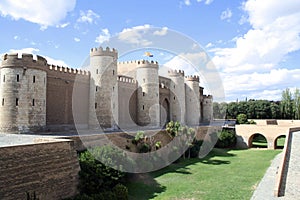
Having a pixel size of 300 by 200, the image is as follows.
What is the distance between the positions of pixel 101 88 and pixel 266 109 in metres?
39.4

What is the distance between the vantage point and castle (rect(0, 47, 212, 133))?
15.0 meters

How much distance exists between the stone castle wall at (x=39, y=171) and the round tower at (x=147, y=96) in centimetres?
1397

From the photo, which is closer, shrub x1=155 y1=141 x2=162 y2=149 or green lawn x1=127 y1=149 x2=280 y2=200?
green lawn x1=127 y1=149 x2=280 y2=200

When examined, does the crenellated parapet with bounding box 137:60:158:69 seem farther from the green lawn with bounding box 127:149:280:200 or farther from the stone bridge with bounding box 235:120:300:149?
the stone bridge with bounding box 235:120:300:149

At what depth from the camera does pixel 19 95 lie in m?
14.9

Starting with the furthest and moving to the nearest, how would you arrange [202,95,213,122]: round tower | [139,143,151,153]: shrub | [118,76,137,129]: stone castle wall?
[202,95,213,122]: round tower < [118,76,137,129]: stone castle wall < [139,143,151,153]: shrub

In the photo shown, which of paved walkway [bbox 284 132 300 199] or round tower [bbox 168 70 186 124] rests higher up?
round tower [bbox 168 70 186 124]

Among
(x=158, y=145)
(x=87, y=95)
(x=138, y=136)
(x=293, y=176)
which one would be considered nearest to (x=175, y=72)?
(x=158, y=145)

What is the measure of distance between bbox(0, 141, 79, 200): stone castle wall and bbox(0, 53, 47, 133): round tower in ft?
15.9

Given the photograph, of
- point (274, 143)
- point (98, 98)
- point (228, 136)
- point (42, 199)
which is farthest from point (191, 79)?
point (42, 199)

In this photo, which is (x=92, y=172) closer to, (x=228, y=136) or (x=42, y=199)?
(x=42, y=199)

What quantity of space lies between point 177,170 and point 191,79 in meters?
17.5

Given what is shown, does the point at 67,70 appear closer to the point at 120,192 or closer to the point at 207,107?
the point at 120,192

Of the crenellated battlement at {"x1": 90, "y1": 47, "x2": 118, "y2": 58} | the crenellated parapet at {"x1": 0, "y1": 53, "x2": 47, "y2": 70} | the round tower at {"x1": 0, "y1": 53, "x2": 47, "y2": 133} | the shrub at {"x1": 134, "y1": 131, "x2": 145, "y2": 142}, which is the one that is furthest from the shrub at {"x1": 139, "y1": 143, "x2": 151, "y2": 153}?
the crenellated parapet at {"x1": 0, "y1": 53, "x2": 47, "y2": 70}
